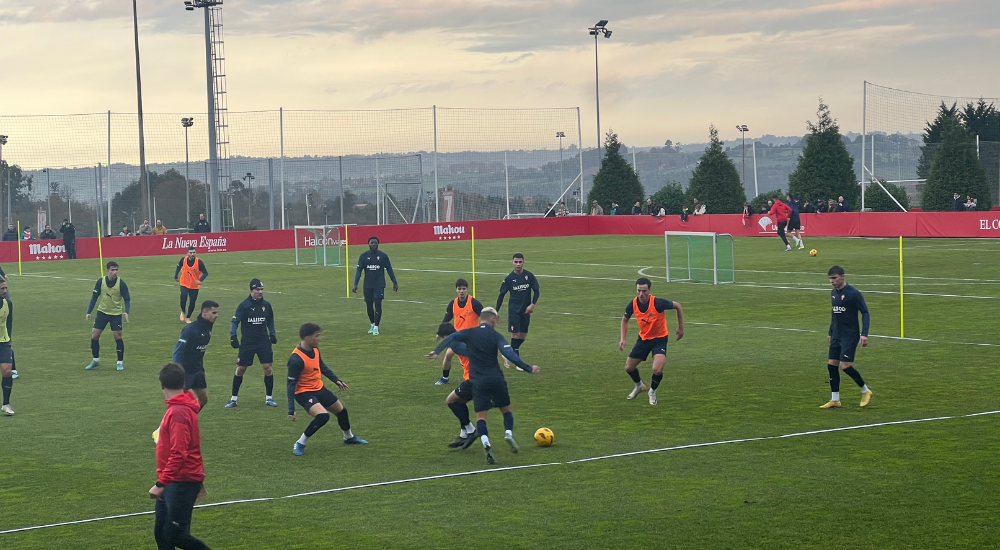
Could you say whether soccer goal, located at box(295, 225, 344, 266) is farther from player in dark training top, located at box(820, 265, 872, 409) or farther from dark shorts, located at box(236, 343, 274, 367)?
player in dark training top, located at box(820, 265, 872, 409)

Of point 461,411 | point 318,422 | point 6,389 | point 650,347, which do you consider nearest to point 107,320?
point 6,389

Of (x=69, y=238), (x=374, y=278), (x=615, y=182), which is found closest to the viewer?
(x=374, y=278)

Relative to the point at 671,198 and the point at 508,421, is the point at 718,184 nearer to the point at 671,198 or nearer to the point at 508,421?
the point at 671,198

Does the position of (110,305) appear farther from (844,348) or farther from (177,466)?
(177,466)

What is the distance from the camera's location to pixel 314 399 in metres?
14.0

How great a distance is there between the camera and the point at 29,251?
55219 mm

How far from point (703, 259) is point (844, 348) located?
21843 millimetres

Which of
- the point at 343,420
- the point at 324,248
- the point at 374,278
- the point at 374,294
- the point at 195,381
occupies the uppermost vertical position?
the point at 324,248

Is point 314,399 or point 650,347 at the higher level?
point 650,347

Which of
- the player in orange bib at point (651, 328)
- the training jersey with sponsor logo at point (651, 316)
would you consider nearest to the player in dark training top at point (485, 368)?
the player in orange bib at point (651, 328)

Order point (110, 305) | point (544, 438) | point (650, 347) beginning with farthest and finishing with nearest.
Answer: point (110, 305) < point (650, 347) < point (544, 438)

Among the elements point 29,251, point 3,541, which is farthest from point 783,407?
point 29,251

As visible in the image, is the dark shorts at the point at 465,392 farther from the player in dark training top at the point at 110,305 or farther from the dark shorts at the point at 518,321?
the player in dark training top at the point at 110,305

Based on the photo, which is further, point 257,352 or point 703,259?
point 703,259
